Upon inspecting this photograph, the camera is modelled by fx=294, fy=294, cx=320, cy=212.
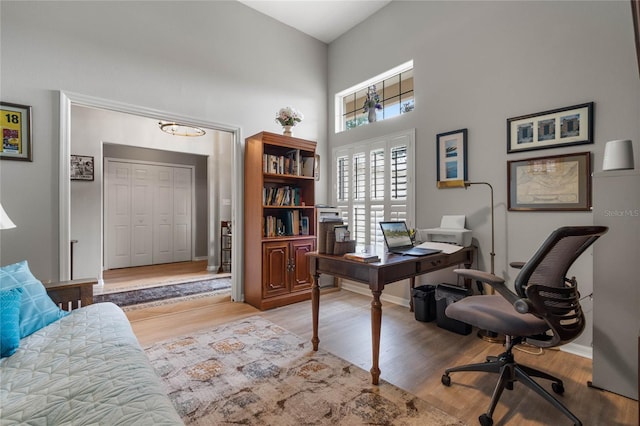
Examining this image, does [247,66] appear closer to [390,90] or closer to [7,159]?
[390,90]

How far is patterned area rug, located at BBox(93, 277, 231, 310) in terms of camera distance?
12.1ft

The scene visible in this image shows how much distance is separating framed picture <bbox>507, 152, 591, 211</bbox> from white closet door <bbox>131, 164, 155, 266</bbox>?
254 inches

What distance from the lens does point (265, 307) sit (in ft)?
11.0

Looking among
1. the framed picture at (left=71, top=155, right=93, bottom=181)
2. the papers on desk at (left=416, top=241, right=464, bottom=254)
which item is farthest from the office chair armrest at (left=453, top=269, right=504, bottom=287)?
the framed picture at (left=71, top=155, right=93, bottom=181)

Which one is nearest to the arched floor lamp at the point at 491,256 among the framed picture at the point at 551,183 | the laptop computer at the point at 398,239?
the framed picture at the point at 551,183

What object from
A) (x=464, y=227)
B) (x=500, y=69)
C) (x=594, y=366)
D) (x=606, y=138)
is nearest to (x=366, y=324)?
(x=464, y=227)

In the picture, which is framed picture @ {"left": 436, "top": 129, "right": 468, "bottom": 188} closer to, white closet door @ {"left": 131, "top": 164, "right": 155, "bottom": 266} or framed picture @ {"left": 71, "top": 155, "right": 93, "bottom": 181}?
framed picture @ {"left": 71, "top": 155, "right": 93, "bottom": 181}

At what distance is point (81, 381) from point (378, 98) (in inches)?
155

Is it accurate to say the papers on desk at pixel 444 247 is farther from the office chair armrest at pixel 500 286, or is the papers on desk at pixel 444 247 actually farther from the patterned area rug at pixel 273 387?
the patterned area rug at pixel 273 387

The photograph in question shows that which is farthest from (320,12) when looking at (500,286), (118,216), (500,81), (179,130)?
(118,216)

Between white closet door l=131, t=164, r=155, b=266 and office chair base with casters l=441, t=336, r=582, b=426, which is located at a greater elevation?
white closet door l=131, t=164, r=155, b=266

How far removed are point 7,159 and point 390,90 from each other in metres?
3.91

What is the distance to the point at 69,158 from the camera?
2611 mm

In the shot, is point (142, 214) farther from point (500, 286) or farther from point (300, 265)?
point (500, 286)
